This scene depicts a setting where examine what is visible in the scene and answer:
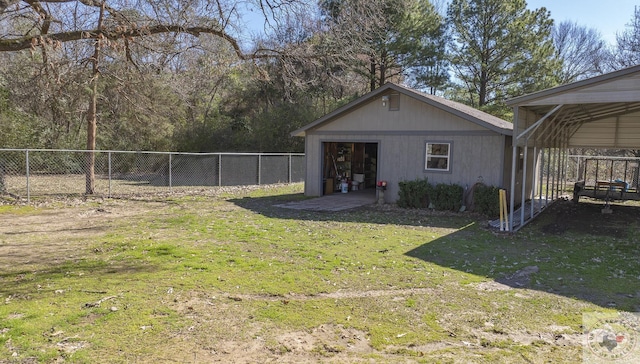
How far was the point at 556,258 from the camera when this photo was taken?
7.09 m

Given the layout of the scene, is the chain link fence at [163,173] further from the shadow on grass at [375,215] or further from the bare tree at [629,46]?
the bare tree at [629,46]

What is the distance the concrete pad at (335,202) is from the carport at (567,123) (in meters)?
4.72

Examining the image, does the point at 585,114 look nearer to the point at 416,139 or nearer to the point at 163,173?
the point at 416,139

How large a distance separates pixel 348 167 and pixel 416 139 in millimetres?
5197

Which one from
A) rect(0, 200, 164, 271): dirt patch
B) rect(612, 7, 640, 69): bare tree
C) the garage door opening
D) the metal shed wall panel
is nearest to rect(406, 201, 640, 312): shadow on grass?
→ rect(0, 200, 164, 271): dirt patch

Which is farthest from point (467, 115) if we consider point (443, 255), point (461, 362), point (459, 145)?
point (461, 362)

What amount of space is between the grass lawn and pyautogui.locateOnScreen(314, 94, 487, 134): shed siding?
159 inches

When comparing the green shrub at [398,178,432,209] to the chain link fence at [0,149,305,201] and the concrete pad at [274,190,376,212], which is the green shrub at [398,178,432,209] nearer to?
the concrete pad at [274,190,376,212]

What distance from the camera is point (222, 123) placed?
26.4 meters

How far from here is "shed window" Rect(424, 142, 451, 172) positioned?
12.6 meters

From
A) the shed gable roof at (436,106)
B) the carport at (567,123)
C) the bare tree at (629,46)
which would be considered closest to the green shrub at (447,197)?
the carport at (567,123)

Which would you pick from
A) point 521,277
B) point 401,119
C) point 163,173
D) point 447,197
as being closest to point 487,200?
point 447,197

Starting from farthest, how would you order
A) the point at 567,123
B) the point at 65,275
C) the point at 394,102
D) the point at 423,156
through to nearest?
the point at 567,123
the point at 394,102
the point at 423,156
the point at 65,275

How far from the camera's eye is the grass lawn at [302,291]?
12.1 feet
